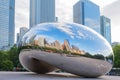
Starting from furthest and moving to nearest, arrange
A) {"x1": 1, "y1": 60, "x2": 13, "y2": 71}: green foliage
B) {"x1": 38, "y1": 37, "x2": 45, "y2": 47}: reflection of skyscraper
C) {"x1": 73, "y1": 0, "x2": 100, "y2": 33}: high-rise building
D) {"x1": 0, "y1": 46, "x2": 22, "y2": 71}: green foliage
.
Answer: {"x1": 73, "y1": 0, "x2": 100, "y2": 33}: high-rise building < {"x1": 0, "y1": 46, "x2": 22, "y2": 71}: green foliage < {"x1": 1, "y1": 60, "x2": 13, "y2": 71}: green foliage < {"x1": 38, "y1": 37, "x2": 45, "y2": 47}: reflection of skyscraper

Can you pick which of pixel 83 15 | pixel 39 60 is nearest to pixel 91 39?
pixel 39 60

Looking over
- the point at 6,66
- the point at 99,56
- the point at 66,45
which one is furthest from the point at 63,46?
the point at 6,66

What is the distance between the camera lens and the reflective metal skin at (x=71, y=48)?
51.9ft

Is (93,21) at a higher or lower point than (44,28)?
higher

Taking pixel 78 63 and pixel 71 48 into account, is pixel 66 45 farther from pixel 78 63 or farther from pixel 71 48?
pixel 78 63

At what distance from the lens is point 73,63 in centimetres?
1603

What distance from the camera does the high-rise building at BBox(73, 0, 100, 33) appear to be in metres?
172

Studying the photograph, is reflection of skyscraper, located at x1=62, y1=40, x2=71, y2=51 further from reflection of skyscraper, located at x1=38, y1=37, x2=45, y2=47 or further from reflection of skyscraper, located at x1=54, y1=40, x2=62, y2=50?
reflection of skyscraper, located at x1=38, y1=37, x2=45, y2=47

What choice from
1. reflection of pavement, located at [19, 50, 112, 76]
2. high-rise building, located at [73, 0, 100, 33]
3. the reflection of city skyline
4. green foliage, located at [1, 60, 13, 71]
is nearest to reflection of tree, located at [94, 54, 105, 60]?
reflection of pavement, located at [19, 50, 112, 76]

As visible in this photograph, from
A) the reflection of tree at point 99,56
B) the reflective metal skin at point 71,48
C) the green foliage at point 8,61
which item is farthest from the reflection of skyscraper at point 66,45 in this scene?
the green foliage at point 8,61

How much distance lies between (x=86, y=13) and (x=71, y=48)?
16261 centimetres

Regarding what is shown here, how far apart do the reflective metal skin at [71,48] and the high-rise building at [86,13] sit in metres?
152

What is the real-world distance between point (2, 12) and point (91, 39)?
173 m

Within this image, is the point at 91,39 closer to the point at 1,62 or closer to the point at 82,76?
the point at 82,76
